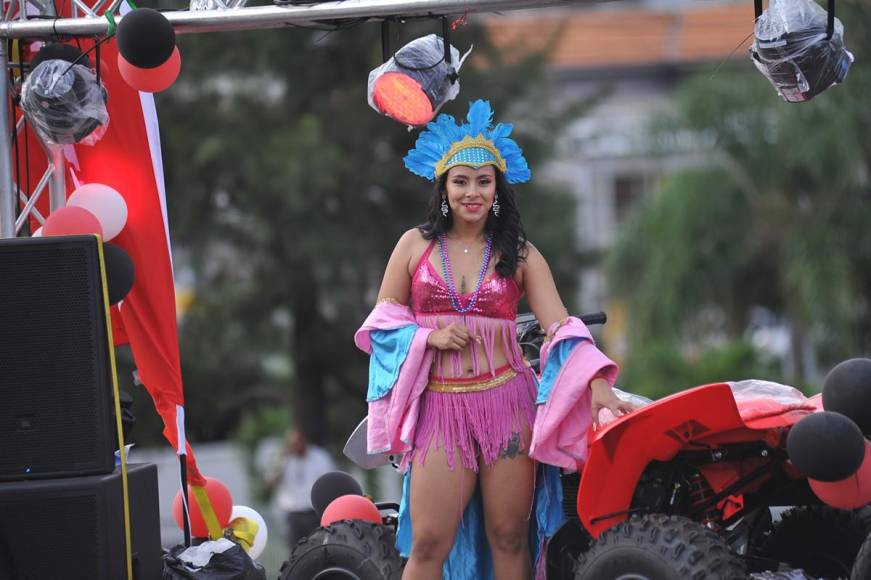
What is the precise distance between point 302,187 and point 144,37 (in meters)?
9.35

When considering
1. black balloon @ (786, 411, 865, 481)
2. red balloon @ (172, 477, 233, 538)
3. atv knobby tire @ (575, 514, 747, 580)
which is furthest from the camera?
red balloon @ (172, 477, 233, 538)

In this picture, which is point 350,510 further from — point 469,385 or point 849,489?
point 849,489

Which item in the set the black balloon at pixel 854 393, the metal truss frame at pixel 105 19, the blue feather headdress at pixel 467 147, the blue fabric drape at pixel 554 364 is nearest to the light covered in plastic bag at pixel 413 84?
the metal truss frame at pixel 105 19

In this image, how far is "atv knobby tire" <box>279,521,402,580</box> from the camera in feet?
16.5

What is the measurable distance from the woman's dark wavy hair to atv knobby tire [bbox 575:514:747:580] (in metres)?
1.08

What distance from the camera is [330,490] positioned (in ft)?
19.2

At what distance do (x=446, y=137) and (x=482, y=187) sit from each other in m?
0.24

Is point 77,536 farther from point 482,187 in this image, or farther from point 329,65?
point 329,65

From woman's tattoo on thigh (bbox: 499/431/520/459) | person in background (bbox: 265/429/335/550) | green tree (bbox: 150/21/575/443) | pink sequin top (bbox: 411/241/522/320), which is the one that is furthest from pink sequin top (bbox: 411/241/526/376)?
green tree (bbox: 150/21/575/443)

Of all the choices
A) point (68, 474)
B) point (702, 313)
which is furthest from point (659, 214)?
point (68, 474)

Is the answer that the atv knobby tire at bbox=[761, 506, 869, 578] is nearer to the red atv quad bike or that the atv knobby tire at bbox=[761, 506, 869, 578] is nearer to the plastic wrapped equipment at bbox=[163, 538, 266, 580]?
the red atv quad bike

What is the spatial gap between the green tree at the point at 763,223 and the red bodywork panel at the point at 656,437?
36.8 feet

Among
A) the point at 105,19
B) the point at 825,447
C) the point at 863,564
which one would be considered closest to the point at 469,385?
the point at 825,447

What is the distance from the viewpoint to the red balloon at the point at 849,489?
4.10 meters
